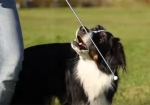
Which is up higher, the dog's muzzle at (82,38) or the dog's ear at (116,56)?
the dog's muzzle at (82,38)

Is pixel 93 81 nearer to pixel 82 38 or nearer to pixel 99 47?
pixel 99 47

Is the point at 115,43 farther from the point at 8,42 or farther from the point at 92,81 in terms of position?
the point at 8,42

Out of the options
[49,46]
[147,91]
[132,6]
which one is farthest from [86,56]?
Result: [132,6]

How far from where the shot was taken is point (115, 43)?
7027 mm

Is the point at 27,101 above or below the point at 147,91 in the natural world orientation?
above

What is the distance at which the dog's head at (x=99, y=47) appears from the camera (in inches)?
262

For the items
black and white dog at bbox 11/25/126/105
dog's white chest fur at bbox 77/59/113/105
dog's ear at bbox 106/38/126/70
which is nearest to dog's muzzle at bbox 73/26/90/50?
black and white dog at bbox 11/25/126/105

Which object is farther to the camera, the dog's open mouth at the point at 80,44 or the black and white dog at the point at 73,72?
the black and white dog at the point at 73,72

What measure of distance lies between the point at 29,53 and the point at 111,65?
1154 mm

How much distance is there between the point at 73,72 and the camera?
7.02m

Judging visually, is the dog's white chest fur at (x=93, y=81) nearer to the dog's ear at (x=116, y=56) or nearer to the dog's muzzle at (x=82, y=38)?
the dog's ear at (x=116, y=56)

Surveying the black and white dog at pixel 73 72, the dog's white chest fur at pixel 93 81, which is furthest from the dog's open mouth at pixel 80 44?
the dog's white chest fur at pixel 93 81

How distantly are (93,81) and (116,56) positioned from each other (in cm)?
44

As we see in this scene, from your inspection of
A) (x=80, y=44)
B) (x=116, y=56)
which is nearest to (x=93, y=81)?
(x=116, y=56)
